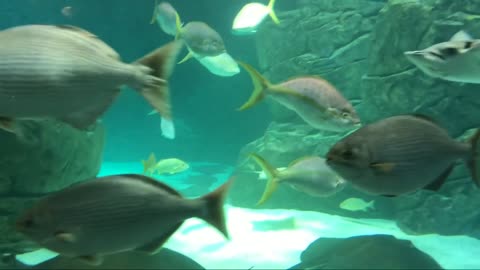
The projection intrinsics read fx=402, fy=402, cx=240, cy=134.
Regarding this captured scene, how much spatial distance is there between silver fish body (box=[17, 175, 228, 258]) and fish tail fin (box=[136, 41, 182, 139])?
1.31ft

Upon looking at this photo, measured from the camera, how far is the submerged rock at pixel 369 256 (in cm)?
314

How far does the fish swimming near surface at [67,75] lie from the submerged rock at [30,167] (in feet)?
6.18

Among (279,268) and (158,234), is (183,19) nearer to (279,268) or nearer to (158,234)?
(279,268)

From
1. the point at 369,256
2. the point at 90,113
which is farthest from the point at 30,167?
the point at 369,256

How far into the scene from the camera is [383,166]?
6.70ft

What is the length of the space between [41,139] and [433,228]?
212 inches

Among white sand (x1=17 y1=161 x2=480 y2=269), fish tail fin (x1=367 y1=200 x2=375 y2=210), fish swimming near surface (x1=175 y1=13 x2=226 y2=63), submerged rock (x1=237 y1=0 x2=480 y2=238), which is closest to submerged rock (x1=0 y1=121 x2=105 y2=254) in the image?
white sand (x1=17 y1=161 x2=480 y2=269)

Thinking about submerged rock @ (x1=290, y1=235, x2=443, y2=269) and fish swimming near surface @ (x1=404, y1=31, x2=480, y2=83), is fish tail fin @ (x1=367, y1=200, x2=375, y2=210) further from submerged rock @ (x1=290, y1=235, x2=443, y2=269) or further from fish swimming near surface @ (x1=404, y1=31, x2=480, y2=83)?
fish swimming near surface @ (x1=404, y1=31, x2=480, y2=83)

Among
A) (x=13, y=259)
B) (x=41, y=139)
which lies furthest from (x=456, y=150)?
(x=41, y=139)

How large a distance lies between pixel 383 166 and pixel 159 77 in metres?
1.26

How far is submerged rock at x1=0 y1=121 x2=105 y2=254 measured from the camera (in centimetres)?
376

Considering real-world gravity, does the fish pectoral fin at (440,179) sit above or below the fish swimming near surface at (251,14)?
below

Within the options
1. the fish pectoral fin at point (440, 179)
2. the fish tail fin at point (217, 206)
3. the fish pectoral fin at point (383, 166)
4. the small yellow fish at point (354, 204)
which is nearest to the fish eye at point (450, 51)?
the fish pectoral fin at point (440, 179)

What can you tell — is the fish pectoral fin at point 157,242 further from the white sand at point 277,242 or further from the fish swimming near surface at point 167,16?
the fish swimming near surface at point 167,16
